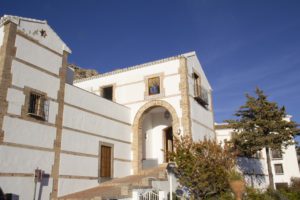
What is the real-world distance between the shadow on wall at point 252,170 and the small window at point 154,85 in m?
10.5

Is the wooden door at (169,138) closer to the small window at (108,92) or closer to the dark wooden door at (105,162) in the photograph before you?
the small window at (108,92)

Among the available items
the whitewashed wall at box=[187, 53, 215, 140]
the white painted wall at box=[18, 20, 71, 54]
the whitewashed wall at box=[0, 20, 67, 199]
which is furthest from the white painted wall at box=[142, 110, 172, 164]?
the white painted wall at box=[18, 20, 71, 54]

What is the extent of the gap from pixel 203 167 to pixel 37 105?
7.86 m

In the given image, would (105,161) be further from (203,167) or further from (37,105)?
(203,167)

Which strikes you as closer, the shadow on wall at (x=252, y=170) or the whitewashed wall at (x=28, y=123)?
the whitewashed wall at (x=28, y=123)

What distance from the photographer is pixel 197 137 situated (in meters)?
18.0

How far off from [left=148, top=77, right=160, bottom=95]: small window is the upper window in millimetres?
Result: 2548

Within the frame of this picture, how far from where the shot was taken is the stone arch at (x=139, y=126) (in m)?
17.7

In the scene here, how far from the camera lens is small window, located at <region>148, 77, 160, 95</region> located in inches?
750

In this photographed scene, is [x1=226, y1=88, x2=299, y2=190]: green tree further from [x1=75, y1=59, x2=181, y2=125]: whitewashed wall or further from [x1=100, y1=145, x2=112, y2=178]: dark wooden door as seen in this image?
[x1=100, y1=145, x2=112, y2=178]: dark wooden door

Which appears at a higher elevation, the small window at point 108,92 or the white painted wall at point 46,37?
the white painted wall at point 46,37

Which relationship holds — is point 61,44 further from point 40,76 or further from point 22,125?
point 22,125

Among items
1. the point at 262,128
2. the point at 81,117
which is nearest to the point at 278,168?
the point at 262,128


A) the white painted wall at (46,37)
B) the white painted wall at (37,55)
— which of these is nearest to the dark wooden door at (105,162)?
the white painted wall at (37,55)
